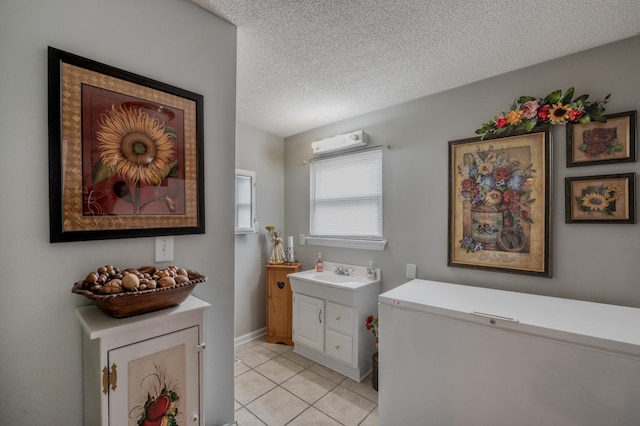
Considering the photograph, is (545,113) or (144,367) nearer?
(144,367)

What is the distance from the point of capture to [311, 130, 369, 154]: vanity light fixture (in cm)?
276

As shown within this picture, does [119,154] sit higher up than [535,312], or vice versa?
[119,154]

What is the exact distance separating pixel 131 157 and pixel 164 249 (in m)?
0.47

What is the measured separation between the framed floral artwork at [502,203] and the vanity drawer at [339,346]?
1.16 metres

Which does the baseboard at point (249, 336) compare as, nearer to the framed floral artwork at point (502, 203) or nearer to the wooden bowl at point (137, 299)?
the wooden bowl at point (137, 299)

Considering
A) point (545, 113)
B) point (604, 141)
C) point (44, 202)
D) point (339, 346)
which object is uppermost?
point (545, 113)

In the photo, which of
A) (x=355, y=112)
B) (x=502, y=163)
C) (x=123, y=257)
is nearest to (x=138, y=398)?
(x=123, y=257)

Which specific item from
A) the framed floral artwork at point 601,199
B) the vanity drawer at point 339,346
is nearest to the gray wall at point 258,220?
the vanity drawer at point 339,346

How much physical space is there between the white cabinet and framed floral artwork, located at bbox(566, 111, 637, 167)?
2447 millimetres

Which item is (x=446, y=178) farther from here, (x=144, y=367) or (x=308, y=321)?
(x=144, y=367)

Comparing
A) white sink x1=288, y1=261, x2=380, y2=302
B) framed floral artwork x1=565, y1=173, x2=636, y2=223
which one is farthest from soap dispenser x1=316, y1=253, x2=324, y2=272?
framed floral artwork x1=565, y1=173, x2=636, y2=223

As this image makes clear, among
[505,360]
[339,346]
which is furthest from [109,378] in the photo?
[339,346]

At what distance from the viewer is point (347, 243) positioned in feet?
9.57

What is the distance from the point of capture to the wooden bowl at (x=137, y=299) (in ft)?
3.13
